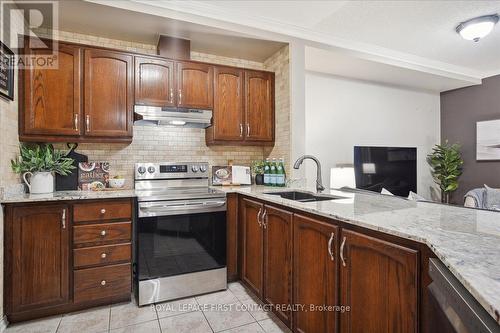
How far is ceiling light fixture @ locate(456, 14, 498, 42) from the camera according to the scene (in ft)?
8.98

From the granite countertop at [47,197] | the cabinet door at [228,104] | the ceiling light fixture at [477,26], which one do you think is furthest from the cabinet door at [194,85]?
the ceiling light fixture at [477,26]

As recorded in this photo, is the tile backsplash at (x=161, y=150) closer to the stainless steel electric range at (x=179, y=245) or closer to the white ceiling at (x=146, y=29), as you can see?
the stainless steel electric range at (x=179, y=245)

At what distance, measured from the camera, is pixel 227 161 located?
11.0 feet

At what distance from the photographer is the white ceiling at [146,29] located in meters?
2.36

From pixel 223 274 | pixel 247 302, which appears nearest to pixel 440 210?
pixel 247 302

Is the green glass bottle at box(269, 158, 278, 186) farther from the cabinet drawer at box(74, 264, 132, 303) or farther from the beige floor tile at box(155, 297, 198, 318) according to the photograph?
the cabinet drawer at box(74, 264, 132, 303)

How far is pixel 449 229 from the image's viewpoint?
1.05 m

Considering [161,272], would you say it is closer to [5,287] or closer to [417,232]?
[5,287]

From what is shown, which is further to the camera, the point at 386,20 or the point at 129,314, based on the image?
the point at 386,20

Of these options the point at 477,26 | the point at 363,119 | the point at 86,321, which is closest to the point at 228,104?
the point at 86,321

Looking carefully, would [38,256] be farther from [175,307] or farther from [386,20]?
[386,20]

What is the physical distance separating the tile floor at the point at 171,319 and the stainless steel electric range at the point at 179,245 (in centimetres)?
13

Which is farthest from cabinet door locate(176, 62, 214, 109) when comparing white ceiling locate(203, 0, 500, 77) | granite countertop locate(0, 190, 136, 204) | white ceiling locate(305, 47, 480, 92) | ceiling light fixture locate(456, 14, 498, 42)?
ceiling light fixture locate(456, 14, 498, 42)

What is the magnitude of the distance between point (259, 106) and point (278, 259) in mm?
1813
